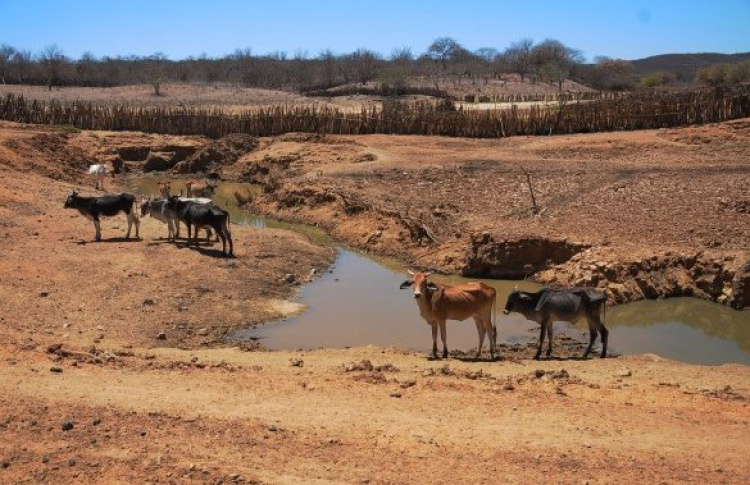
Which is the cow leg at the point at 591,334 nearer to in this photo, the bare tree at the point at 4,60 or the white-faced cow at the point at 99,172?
the white-faced cow at the point at 99,172

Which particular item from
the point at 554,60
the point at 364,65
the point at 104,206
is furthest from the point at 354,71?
the point at 104,206

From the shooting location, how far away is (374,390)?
34.3 feet

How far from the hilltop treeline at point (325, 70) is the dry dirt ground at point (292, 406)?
5483cm

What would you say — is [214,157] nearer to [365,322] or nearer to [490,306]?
[365,322]

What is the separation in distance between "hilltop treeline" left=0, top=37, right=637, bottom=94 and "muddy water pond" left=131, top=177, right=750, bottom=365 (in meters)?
51.7

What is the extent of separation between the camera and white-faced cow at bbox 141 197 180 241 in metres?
19.9

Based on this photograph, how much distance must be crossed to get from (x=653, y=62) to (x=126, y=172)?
13346 cm

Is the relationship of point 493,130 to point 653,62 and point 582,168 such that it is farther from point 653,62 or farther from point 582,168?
point 653,62

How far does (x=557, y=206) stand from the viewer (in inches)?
862

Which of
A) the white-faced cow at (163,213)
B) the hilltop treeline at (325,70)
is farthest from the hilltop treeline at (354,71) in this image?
the white-faced cow at (163,213)

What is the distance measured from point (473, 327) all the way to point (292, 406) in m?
6.55

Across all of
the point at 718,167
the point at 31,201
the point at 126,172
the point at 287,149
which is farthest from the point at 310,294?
the point at 126,172

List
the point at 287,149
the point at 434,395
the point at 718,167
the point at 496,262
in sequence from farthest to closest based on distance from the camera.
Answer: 1. the point at 287,149
2. the point at 718,167
3. the point at 496,262
4. the point at 434,395

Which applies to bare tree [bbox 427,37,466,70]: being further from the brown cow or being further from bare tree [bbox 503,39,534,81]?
the brown cow
